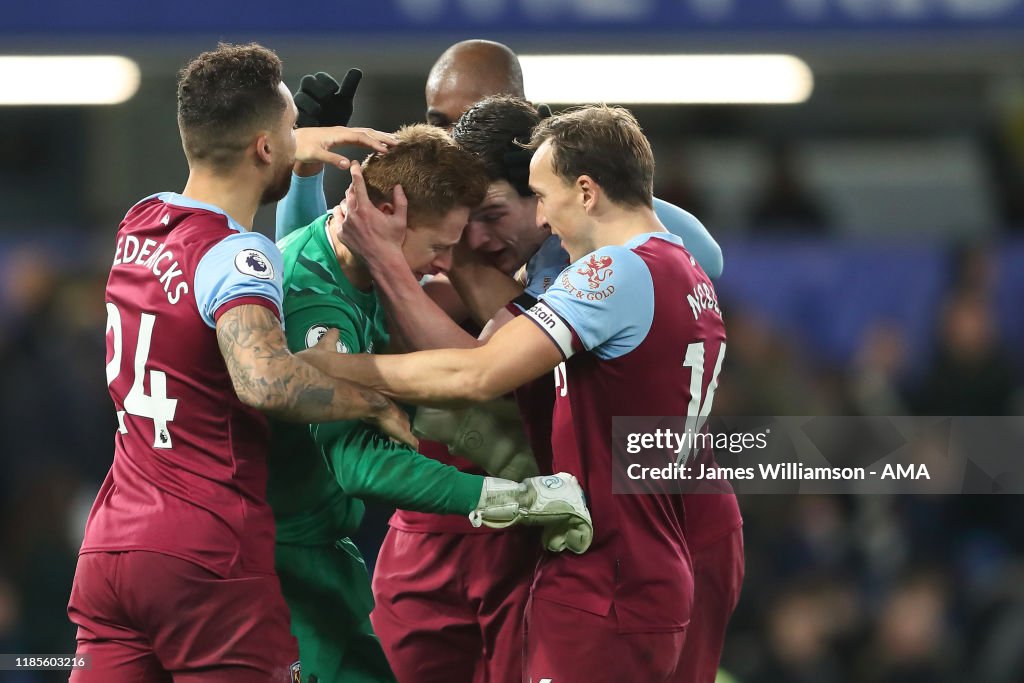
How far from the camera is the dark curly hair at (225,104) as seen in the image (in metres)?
3.58

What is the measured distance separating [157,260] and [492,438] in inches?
42.7

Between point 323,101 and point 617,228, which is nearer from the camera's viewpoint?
point 617,228

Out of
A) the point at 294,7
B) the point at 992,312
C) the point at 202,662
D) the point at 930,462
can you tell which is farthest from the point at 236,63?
the point at 992,312

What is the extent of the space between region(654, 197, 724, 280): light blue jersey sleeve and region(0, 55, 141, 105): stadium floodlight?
17.6 ft

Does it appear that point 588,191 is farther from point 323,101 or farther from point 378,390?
point 323,101

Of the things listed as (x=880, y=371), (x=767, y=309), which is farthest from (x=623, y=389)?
(x=767, y=309)

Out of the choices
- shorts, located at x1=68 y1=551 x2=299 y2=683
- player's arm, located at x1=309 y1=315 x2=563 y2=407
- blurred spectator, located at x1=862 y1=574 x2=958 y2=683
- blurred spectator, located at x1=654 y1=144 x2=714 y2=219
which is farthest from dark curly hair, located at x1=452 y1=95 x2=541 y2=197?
blurred spectator, located at x1=654 y1=144 x2=714 y2=219

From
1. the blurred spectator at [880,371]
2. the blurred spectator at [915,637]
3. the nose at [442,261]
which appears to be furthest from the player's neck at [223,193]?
the blurred spectator at [880,371]

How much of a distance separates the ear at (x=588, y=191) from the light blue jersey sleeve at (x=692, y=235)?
2.80 ft

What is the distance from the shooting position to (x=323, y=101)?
→ 4.46 meters

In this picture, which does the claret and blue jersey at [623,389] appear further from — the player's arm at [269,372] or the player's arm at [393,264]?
the player's arm at [269,372]

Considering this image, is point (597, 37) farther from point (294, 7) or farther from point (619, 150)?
point (619, 150)

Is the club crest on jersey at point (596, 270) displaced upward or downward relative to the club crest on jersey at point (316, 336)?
upward

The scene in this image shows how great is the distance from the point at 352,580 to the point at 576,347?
1020 mm
